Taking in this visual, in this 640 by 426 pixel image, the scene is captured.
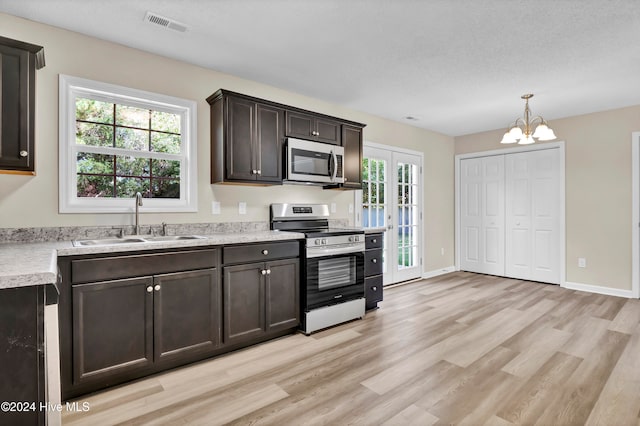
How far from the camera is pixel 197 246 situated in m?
2.49

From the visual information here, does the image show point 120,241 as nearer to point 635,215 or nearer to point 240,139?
point 240,139

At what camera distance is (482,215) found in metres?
5.92

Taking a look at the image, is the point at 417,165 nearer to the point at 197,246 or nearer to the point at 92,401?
the point at 197,246

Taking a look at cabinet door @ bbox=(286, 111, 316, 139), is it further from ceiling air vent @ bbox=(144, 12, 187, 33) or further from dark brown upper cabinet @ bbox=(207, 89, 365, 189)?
ceiling air vent @ bbox=(144, 12, 187, 33)

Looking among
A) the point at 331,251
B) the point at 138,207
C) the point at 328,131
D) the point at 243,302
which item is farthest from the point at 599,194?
the point at 138,207

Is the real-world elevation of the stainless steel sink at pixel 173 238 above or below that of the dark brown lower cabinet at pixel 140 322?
above

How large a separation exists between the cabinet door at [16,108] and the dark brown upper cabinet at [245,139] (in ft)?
4.30

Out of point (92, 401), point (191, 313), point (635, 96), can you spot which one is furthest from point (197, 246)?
point (635, 96)

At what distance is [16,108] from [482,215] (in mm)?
6071

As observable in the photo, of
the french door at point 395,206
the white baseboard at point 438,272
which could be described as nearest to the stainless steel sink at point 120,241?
the french door at point 395,206

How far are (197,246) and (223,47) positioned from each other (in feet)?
5.43

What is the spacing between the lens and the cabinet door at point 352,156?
158 inches

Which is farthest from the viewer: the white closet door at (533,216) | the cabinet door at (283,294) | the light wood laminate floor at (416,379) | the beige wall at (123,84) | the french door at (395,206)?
the white closet door at (533,216)

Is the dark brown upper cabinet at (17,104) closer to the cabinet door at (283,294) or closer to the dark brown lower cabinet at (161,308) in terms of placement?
the dark brown lower cabinet at (161,308)
